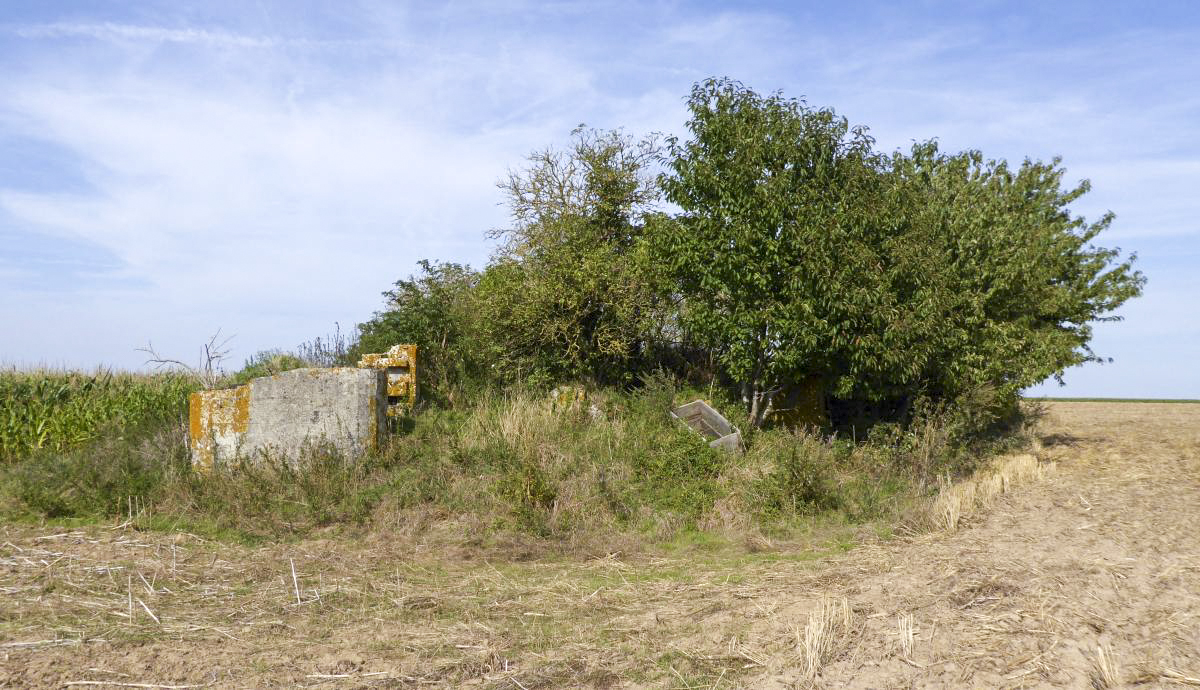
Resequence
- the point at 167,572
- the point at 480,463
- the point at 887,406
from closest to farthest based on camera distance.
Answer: the point at 167,572 < the point at 480,463 < the point at 887,406

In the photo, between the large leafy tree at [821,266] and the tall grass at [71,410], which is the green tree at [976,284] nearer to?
the large leafy tree at [821,266]

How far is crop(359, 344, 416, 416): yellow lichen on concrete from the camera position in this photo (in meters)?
13.1

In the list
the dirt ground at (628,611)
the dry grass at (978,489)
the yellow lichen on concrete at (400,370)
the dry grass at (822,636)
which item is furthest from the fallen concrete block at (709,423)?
the dry grass at (822,636)

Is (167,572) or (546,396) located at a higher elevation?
(546,396)

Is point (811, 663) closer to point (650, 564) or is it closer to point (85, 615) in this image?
point (650, 564)

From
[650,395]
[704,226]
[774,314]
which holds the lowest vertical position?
[650,395]

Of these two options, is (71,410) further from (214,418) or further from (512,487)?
(512,487)

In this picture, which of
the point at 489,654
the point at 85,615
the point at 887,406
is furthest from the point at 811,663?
the point at 887,406

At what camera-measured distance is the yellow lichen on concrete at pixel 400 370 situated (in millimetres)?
Answer: 13148

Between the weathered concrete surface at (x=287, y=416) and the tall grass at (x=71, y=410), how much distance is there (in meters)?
1.65

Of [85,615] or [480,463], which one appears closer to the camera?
[85,615]

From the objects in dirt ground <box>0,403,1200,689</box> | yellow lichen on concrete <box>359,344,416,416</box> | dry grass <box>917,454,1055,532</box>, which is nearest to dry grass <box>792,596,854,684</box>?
dirt ground <box>0,403,1200,689</box>

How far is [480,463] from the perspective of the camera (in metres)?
11.0

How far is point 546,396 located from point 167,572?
7.52 meters
